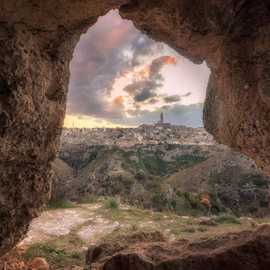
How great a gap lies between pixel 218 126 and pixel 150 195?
58.2 ft

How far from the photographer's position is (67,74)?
6020 millimetres

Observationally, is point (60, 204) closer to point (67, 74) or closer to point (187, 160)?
point (67, 74)

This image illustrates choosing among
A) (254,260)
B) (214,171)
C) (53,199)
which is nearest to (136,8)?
(254,260)

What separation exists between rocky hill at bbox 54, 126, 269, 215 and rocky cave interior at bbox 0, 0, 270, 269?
16462mm

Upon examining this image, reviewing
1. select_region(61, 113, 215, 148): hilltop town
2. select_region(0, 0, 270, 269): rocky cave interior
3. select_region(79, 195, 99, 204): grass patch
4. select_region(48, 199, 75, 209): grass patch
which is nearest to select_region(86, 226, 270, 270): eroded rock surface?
select_region(0, 0, 270, 269): rocky cave interior

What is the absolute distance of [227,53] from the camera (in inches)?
239

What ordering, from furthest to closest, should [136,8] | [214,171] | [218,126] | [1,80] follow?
[214,171] → [218,126] → [136,8] → [1,80]

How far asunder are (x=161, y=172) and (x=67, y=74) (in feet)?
104

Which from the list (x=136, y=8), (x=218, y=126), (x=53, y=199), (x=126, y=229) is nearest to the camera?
(x=136, y=8)

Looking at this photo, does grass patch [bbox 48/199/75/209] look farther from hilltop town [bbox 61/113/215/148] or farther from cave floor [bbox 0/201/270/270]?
hilltop town [bbox 61/113/215/148]

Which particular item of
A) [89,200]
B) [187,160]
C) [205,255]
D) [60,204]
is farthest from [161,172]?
[205,255]

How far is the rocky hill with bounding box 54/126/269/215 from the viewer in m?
23.9

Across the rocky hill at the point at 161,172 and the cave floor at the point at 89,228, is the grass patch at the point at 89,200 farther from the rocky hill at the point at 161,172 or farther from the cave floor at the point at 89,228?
the cave floor at the point at 89,228

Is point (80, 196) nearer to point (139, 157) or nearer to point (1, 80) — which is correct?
point (139, 157)
